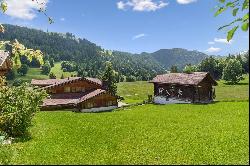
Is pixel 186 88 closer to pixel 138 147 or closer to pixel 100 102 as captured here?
pixel 100 102

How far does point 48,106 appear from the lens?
212 feet

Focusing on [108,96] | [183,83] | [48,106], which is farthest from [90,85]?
[183,83]

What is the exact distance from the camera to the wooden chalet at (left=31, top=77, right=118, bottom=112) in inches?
2601

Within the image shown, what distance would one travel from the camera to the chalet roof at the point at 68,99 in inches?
2584

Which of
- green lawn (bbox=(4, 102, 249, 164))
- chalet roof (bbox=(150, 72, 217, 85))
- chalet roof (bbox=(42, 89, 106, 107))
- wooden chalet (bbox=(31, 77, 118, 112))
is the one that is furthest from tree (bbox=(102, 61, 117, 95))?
green lawn (bbox=(4, 102, 249, 164))

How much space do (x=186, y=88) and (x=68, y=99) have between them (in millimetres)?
22178

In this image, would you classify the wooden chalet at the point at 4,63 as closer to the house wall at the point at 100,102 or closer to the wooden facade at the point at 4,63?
the wooden facade at the point at 4,63

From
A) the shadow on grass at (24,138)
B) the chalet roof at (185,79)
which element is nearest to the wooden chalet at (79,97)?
the chalet roof at (185,79)

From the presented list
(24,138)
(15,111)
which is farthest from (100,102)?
(24,138)

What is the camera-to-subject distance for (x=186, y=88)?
6794cm

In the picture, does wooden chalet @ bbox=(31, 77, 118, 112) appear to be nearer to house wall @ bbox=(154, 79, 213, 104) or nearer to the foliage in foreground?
house wall @ bbox=(154, 79, 213, 104)

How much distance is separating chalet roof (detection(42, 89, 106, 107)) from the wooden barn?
13.0m

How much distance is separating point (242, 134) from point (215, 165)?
1156 centimetres

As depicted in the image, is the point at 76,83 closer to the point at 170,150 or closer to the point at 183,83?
the point at 183,83
